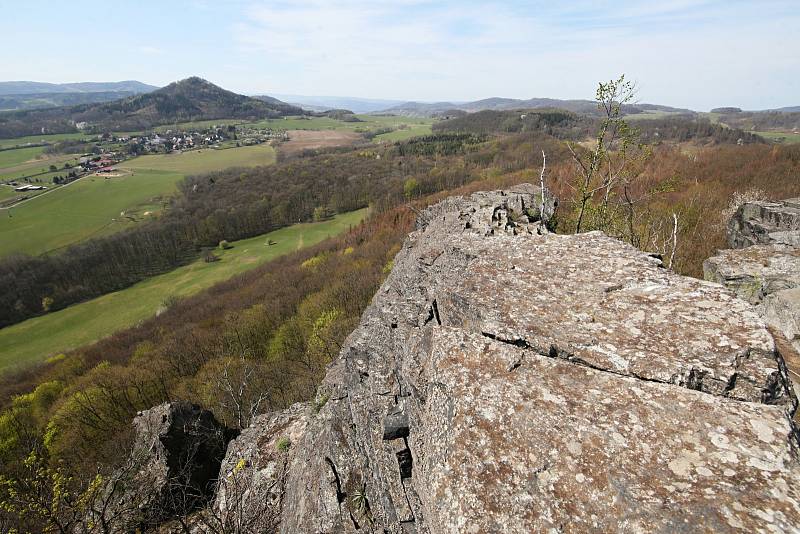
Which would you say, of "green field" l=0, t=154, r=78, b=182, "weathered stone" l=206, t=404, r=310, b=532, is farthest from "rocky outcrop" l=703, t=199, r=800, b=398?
"green field" l=0, t=154, r=78, b=182

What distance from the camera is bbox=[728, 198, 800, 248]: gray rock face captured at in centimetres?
1933

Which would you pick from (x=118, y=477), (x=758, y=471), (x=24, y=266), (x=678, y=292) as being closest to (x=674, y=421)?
(x=758, y=471)

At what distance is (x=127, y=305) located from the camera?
87375mm

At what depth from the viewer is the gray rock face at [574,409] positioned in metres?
4.78

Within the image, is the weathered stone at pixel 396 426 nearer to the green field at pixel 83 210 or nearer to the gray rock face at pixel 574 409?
the gray rock face at pixel 574 409

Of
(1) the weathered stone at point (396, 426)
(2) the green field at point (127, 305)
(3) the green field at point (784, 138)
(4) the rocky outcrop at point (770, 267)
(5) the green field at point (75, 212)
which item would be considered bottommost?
(2) the green field at point (127, 305)

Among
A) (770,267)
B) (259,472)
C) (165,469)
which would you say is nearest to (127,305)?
(165,469)

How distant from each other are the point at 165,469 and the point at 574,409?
20534 mm

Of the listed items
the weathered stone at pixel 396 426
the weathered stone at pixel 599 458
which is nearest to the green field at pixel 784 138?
the weathered stone at pixel 599 458

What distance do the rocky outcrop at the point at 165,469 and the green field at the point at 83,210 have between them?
403ft

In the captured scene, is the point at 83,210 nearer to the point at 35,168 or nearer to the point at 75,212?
the point at 75,212

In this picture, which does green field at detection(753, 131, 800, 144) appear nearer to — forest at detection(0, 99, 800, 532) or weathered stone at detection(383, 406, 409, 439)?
forest at detection(0, 99, 800, 532)

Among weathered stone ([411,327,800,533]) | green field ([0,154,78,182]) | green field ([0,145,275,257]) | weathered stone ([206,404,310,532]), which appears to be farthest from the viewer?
green field ([0,154,78,182])

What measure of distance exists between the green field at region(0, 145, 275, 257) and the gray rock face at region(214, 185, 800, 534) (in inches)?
5506
